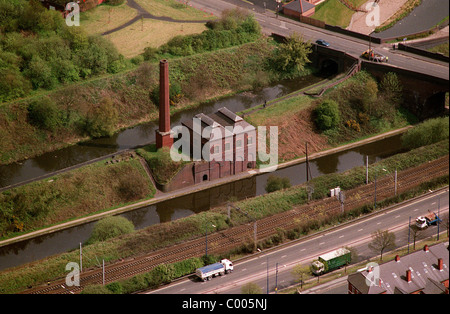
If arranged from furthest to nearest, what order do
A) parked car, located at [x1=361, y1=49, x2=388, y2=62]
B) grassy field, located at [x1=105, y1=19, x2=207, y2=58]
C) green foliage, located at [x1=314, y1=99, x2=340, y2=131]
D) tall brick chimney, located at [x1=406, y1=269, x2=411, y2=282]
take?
grassy field, located at [x1=105, y1=19, x2=207, y2=58] < parked car, located at [x1=361, y1=49, x2=388, y2=62] < green foliage, located at [x1=314, y1=99, x2=340, y2=131] < tall brick chimney, located at [x1=406, y1=269, x2=411, y2=282]

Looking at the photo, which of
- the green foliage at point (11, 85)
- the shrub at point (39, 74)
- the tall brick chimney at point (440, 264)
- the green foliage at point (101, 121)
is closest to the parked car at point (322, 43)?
the green foliage at point (101, 121)

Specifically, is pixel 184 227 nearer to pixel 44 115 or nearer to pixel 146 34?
pixel 44 115

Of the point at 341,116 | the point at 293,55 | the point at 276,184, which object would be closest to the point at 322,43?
the point at 293,55

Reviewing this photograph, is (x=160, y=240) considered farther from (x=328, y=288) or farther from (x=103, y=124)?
(x=103, y=124)

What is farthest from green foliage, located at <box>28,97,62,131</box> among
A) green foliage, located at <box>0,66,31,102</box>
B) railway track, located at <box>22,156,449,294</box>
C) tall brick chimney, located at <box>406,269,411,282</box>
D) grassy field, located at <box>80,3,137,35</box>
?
tall brick chimney, located at <box>406,269,411,282</box>

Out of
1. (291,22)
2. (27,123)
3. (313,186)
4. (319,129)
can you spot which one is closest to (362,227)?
(313,186)

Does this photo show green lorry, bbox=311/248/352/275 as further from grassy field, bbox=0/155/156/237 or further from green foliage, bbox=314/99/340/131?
green foliage, bbox=314/99/340/131

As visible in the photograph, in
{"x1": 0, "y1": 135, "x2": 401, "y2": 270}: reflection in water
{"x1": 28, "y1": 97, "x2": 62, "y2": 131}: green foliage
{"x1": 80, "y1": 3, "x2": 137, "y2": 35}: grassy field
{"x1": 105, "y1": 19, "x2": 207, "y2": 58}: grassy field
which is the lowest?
{"x1": 0, "y1": 135, "x2": 401, "y2": 270}: reflection in water
